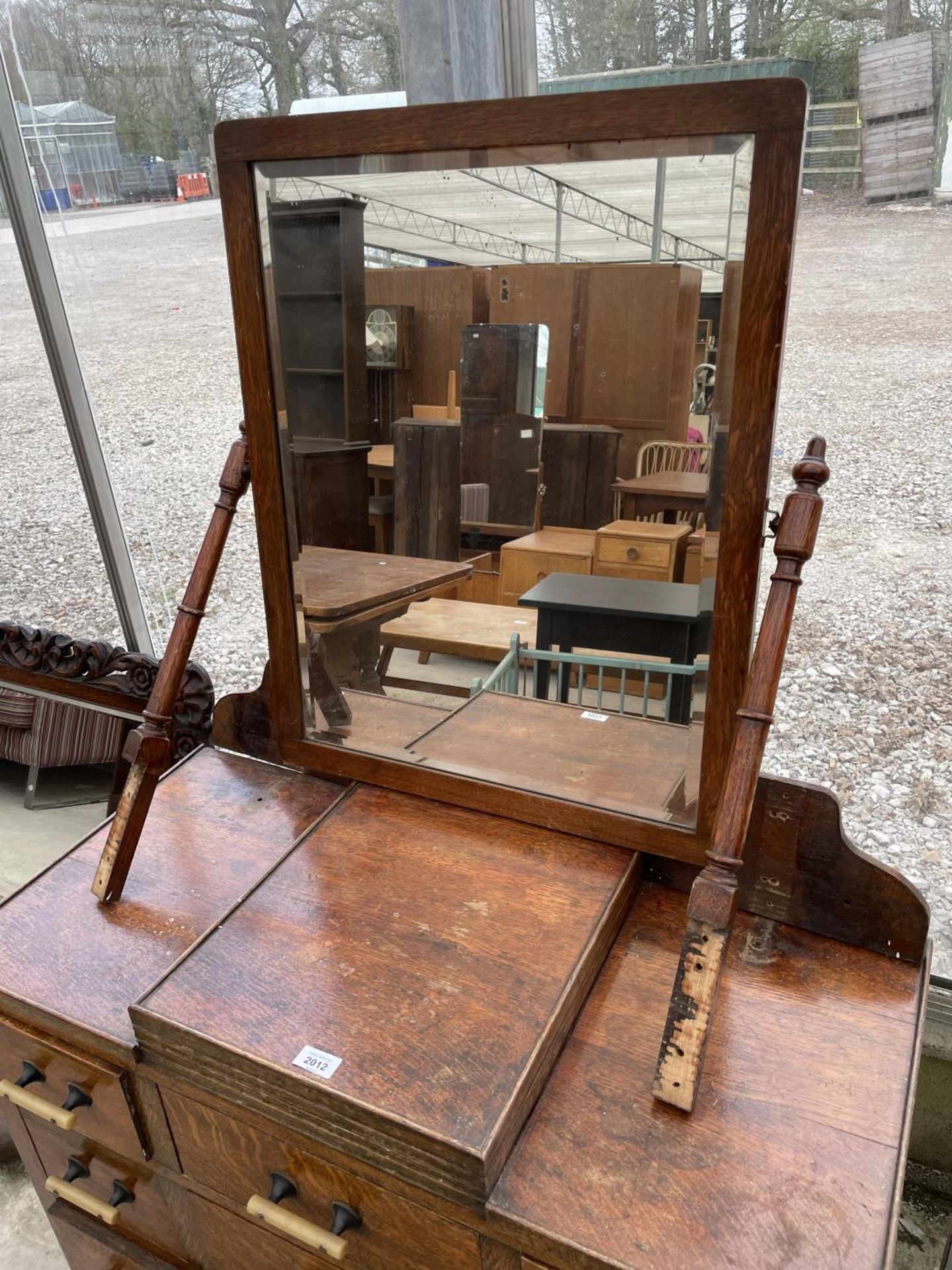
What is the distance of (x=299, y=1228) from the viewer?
78 cm

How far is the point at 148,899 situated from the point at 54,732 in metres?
1.16

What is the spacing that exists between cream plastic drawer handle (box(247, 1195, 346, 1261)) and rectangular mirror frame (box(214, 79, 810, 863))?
1.41 feet

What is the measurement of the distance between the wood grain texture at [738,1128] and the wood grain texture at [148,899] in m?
0.43

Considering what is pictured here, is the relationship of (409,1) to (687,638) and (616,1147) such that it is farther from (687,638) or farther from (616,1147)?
(616,1147)

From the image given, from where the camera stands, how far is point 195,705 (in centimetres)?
152

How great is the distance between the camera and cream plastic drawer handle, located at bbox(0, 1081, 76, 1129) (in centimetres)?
92

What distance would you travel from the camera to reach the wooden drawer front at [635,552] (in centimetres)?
84

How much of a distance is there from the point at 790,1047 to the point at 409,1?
4.14ft

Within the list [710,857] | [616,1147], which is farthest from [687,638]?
[616,1147]

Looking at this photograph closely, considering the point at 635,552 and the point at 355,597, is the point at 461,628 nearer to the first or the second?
the point at 355,597

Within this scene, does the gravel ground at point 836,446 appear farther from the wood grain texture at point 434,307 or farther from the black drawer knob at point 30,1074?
the black drawer knob at point 30,1074

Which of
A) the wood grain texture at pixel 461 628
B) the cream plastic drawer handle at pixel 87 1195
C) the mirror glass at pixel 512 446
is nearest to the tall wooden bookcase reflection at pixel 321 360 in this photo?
the mirror glass at pixel 512 446

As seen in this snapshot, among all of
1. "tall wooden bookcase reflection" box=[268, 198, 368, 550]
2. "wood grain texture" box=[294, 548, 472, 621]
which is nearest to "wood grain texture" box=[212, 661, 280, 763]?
"wood grain texture" box=[294, 548, 472, 621]

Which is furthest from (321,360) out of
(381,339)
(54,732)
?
(54,732)
